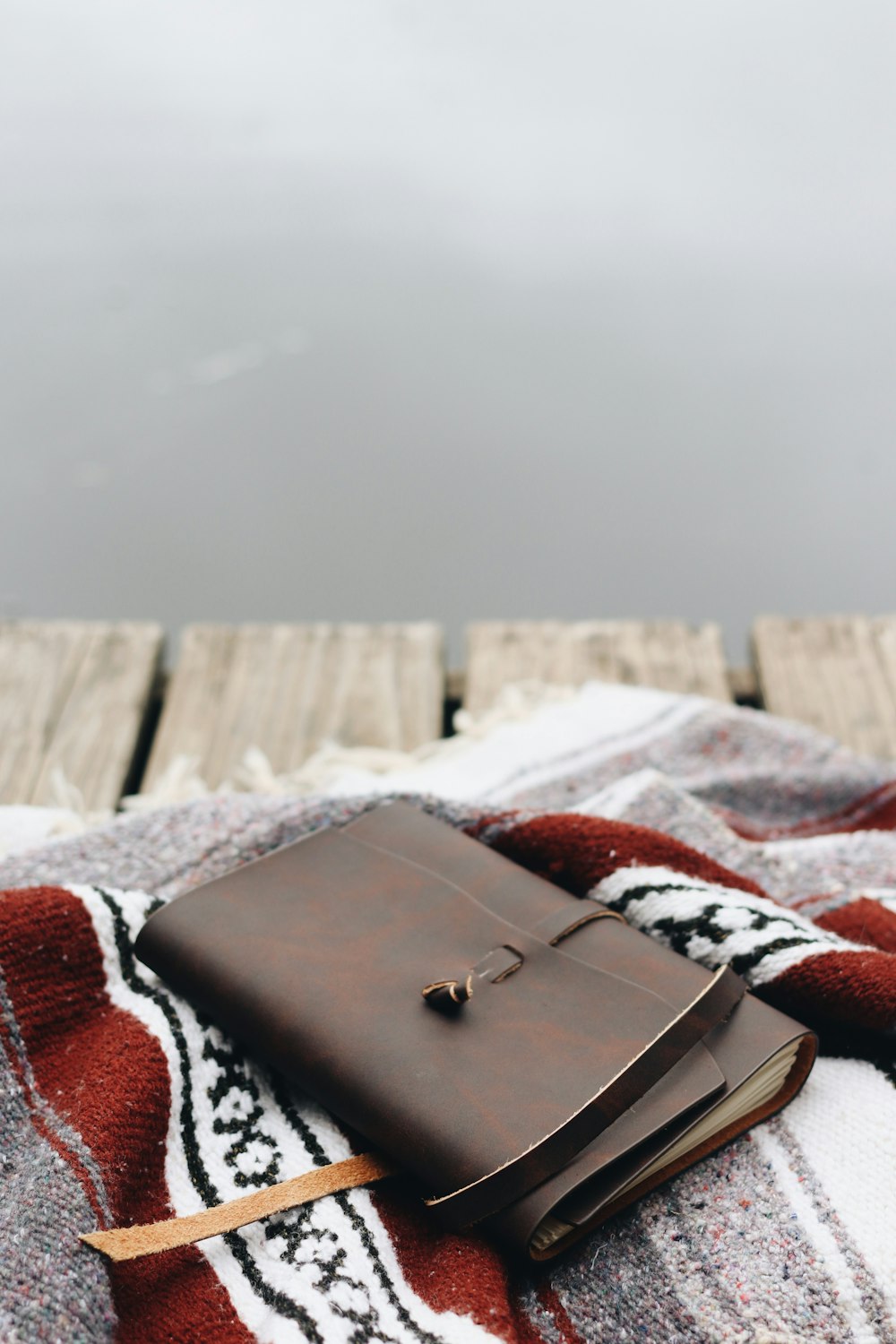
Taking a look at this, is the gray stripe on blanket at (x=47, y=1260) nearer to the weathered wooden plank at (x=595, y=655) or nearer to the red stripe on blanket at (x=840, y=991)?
the red stripe on blanket at (x=840, y=991)

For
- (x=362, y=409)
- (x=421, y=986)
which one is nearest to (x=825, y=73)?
(x=362, y=409)

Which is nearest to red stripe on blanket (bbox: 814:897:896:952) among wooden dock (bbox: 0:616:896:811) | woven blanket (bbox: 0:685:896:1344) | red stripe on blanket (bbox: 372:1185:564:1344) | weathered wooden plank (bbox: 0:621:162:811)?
woven blanket (bbox: 0:685:896:1344)

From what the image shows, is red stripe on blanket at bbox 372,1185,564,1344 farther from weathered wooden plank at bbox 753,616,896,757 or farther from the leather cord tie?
weathered wooden plank at bbox 753,616,896,757

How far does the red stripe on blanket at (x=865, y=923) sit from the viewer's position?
30.6 inches

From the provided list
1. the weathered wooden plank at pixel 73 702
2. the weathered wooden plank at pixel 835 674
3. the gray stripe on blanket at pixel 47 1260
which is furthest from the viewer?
the weathered wooden plank at pixel 835 674

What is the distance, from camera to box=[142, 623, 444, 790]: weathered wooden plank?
126 centimetres

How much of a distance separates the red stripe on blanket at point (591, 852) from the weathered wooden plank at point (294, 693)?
0.51 m

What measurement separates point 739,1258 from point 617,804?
450mm

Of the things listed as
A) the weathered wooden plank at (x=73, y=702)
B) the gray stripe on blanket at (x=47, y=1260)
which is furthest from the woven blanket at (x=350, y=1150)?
the weathered wooden plank at (x=73, y=702)

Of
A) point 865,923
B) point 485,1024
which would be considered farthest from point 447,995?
point 865,923

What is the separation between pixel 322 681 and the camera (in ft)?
4.45

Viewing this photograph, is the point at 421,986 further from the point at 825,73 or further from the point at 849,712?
the point at 825,73

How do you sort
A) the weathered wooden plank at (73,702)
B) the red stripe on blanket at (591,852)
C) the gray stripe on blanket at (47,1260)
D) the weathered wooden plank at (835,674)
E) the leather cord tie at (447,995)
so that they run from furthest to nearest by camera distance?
the weathered wooden plank at (835,674), the weathered wooden plank at (73,702), the red stripe on blanket at (591,852), the leather cord tie at (447,995), the gray stripe on blanket at (47,1260)

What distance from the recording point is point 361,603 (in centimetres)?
212
